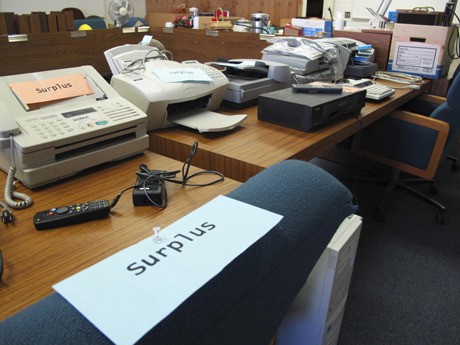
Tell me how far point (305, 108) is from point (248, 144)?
0.25 metres

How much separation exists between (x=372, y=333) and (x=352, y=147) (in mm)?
1155

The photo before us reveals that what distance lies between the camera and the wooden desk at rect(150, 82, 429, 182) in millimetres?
1066

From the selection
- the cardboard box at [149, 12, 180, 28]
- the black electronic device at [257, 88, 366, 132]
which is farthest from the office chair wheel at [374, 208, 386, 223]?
the cardboard box at [149, 12, 180, 28]

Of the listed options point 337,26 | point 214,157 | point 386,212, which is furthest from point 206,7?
point 214,157

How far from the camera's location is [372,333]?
1.42 meters

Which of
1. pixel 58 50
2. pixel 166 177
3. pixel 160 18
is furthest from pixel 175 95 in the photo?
pixel 160 18

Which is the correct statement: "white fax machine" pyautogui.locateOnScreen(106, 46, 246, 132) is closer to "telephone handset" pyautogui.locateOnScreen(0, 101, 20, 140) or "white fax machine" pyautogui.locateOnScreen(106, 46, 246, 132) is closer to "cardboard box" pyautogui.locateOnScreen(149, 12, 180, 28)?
"telephone handset" pyautogui.locateOnScreen(0, 101, 20, 140)

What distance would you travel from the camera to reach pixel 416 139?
196 centimetres

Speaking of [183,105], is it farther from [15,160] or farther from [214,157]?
[15,160]

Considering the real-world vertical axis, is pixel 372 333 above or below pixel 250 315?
below

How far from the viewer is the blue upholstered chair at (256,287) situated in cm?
28

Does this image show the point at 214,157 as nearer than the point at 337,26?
Yes

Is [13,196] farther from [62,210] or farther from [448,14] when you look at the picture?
[448,14]

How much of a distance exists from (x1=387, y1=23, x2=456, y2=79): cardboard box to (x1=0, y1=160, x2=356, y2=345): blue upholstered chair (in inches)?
83.5
